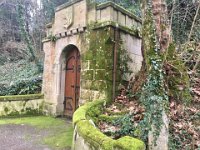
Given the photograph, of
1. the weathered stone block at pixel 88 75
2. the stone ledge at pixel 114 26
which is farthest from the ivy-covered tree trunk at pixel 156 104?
the weathered stone block at pixel 88 75

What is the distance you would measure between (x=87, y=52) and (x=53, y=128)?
237cm

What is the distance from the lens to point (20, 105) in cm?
795

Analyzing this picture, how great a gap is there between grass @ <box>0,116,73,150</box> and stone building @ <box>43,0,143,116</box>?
66 cm

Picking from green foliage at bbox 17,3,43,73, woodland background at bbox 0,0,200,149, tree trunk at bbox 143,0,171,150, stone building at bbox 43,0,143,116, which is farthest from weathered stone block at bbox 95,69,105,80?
green foliage at bbox 17,3,43,73

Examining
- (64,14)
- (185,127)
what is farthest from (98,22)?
(185,127)

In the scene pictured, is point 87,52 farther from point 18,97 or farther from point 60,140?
point 18,97

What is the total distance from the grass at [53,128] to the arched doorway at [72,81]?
2.03 feet

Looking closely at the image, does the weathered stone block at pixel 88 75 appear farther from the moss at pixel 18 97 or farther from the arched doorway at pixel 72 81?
the moss at pixel 18 97

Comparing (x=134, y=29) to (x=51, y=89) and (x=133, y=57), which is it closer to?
(x=133, y=57)

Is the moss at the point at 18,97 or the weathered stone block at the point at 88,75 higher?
the weathered stone block at the point at 88,75

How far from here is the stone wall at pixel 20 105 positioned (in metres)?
7.75

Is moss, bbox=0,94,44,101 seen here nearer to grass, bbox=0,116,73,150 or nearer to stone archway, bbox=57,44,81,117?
grass, bbox=0,116,73,150

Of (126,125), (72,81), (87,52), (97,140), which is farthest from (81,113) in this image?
(72,81)

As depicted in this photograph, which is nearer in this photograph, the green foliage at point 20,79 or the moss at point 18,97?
the moss at point 18,97
